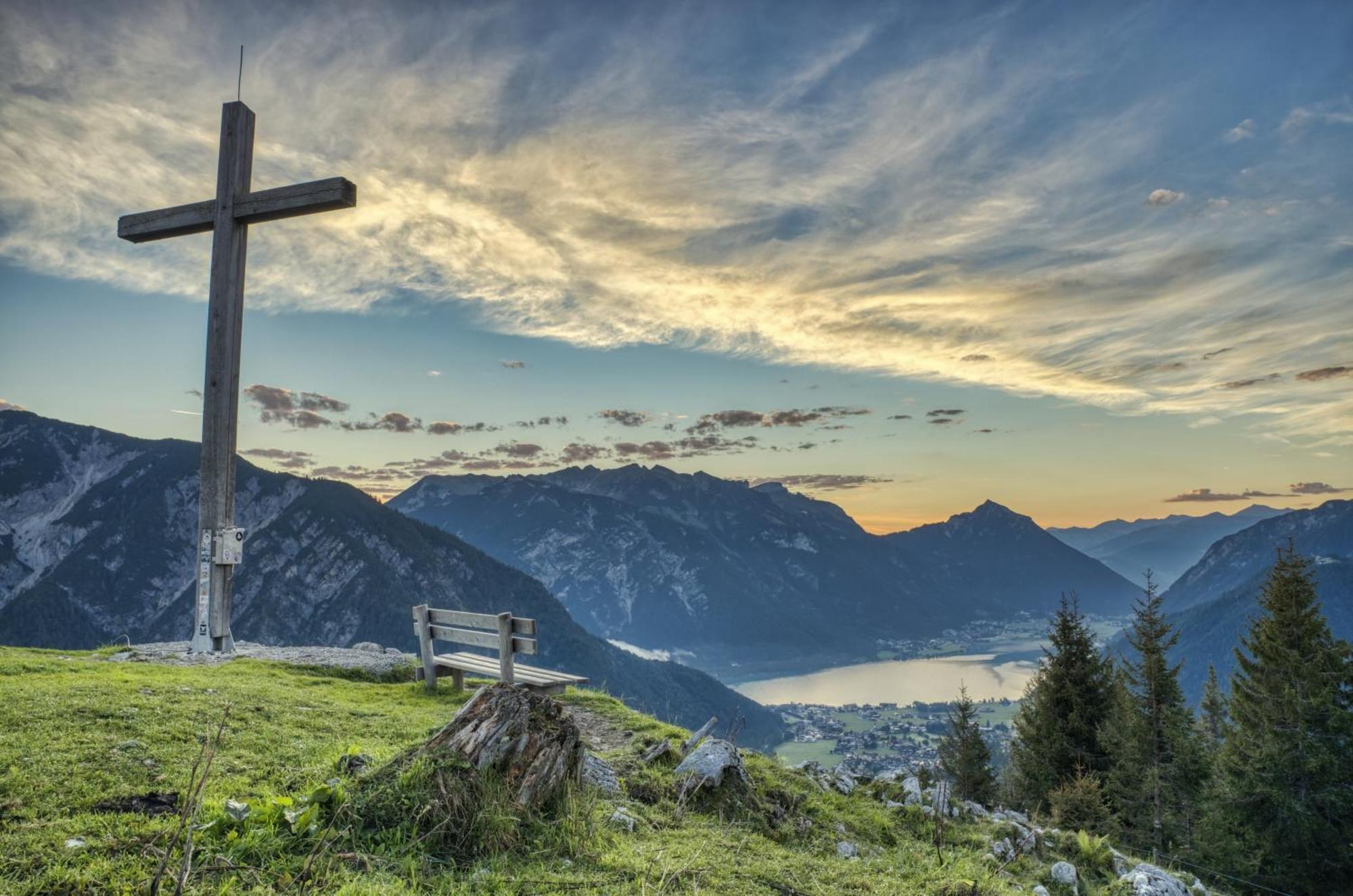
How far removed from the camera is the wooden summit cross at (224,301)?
14.6 meters

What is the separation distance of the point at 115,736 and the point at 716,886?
18.8 feet

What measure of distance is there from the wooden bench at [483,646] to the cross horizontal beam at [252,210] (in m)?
8.48

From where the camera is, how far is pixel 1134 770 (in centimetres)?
2758

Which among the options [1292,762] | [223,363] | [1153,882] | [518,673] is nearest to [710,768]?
[1153,882]

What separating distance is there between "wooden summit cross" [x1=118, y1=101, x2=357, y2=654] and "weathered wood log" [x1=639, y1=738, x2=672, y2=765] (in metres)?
10.3

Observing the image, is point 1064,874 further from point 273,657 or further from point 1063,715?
point 1063,715

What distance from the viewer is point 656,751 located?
9500mm

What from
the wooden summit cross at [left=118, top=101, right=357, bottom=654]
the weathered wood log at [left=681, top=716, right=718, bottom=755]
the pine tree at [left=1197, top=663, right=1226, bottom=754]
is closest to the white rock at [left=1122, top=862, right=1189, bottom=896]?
the weathered wood log at [left=681, top=716, right=718, bottom=755]

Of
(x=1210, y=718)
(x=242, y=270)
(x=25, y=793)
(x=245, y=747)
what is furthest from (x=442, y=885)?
(x=1210, y=718)

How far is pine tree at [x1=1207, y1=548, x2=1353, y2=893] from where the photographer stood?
26.1 metres

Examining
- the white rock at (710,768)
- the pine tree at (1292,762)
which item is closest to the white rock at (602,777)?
the white rock at (710,768)

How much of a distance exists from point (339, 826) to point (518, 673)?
796cm

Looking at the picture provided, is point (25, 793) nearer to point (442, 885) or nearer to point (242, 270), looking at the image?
point (442, 885)

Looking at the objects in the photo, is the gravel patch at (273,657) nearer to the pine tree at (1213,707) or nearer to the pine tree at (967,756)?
the pine tree at (967,756)
